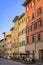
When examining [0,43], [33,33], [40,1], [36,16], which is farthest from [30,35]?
[0,43]

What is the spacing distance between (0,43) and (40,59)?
10838 centimetres

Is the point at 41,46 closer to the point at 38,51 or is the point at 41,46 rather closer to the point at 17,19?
the point at 38,51

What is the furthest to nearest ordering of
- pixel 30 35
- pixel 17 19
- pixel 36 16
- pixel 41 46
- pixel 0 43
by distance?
pixel 0 43 < pixel 17 19 < pixel 30 35 < pixel 36 16 < pixel 41 46

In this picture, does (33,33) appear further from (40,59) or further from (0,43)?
(0,43)

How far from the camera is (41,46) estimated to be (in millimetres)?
53438

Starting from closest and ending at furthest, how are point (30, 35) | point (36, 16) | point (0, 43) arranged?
point (36, 16), point (30, 35), point (0, 43)

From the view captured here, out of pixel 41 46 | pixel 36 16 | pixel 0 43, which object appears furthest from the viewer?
pixel 0 43

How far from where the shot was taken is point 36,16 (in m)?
58.2

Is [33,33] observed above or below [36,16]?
below

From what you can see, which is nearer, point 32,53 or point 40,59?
point 40,59

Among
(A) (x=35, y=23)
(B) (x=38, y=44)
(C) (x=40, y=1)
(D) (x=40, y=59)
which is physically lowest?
(D) (x=40, y=59)

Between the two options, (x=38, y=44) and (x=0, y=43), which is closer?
(x=38, y=44)

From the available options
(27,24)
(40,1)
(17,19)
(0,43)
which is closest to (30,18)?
(27,24)

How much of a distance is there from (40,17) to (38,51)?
28.6ft
